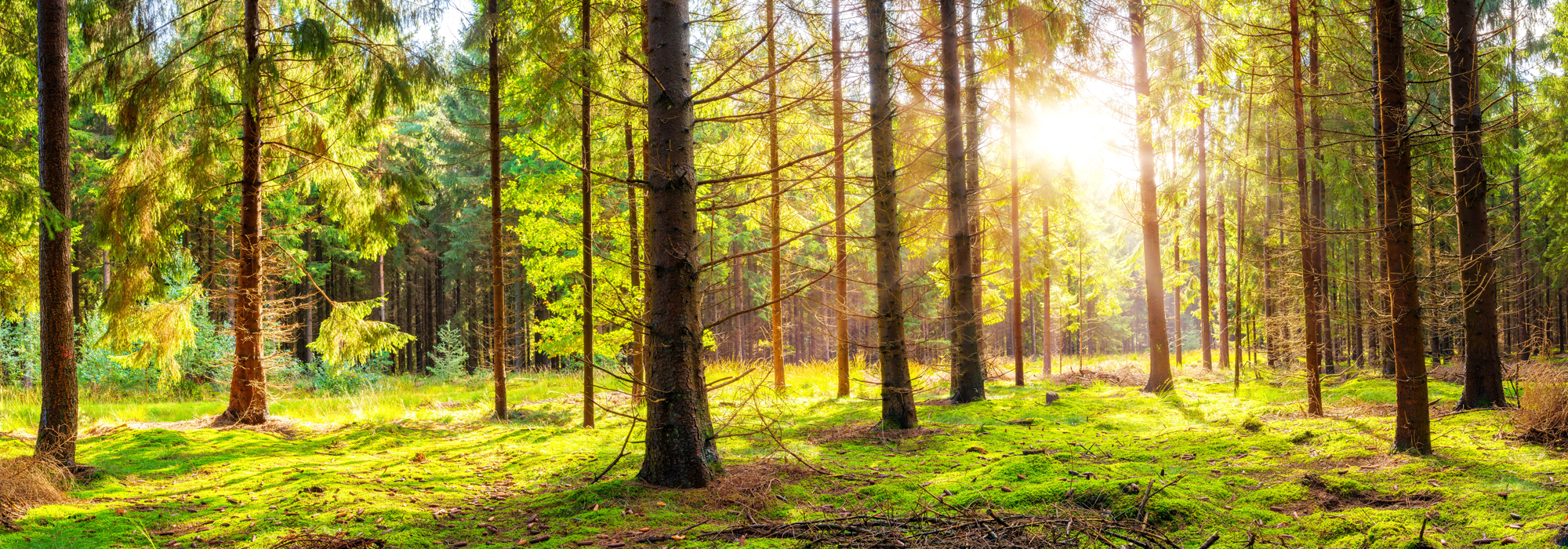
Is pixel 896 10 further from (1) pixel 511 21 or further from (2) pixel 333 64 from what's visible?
(2) pixel 333 64

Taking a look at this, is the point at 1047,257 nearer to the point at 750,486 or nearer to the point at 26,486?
the point at 750,486

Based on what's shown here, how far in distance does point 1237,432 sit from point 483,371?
2115 centimetres

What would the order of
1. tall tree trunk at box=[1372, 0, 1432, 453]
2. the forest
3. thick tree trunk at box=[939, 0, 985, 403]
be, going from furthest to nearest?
thick tree trunk at box=[939, 0, 985, 403]
tall tree trunk at box=[1372, 0, 1432, 453]
the forest

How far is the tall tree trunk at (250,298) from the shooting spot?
9.66 m

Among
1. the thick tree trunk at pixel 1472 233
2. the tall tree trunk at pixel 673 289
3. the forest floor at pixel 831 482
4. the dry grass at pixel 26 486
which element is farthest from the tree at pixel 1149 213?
the dry grass at pixel 26 486

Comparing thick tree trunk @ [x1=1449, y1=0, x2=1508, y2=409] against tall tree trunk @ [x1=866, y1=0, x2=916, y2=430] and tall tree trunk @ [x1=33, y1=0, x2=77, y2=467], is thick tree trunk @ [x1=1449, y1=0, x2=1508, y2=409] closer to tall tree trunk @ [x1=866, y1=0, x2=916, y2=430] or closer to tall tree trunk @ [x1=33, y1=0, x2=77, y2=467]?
tall tree trunk @ [x1=866, y1=0, x2=916, y2=430]

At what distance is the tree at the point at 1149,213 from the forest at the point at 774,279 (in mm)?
101

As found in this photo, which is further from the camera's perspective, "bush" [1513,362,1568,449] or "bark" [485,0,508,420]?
"bark" [485,0,508,420]

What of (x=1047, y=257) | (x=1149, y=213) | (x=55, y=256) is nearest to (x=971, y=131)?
(x=1149, y=213)

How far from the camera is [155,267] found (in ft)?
30.9

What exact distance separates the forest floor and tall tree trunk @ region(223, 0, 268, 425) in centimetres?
67

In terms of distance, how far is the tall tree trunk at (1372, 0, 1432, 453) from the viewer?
5.68 meters

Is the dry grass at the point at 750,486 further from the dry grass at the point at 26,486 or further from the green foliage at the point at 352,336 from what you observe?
the green foliage at the point at 352,336

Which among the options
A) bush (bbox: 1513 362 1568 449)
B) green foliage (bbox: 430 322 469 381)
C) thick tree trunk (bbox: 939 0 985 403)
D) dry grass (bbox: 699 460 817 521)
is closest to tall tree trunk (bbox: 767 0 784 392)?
thick tree trunk (bbox: 939 0 985 403)
